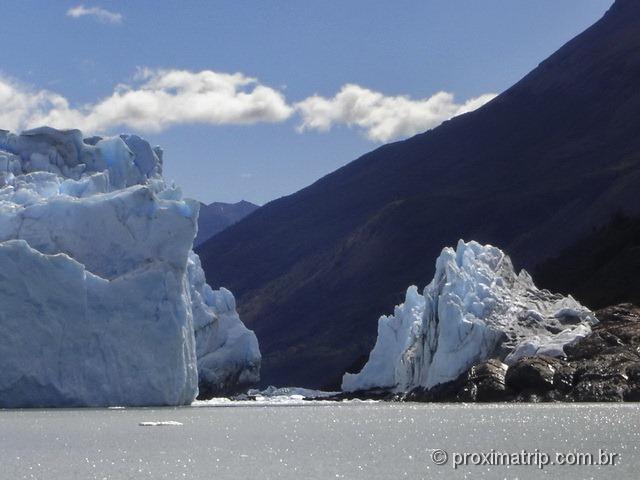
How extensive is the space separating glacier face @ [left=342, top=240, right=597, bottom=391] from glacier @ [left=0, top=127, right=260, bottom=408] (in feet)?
52.8

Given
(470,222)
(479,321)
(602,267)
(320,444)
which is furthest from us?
(470,222)

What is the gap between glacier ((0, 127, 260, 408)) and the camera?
4850 centimetres

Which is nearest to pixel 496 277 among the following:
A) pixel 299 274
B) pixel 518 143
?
pixel 299 274

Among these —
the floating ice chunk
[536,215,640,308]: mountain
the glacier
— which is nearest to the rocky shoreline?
the glacier

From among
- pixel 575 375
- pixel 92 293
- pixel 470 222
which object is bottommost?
pixel 575 375

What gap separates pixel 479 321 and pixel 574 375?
7740mm

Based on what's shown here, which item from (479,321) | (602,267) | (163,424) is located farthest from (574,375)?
(602,267)

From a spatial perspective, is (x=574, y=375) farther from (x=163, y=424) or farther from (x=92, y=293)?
(x=92, y=293)

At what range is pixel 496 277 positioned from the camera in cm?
6681

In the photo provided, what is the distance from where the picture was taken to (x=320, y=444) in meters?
36.0

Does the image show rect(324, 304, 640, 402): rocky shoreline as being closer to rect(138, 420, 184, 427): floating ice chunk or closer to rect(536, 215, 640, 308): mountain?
rect(138, 420, 184, 427): floating ice chunk

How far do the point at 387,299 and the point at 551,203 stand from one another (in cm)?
2827

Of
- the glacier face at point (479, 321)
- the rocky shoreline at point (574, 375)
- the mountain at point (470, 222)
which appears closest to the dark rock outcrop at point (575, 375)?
the rocky shoreline at point (574, 375)

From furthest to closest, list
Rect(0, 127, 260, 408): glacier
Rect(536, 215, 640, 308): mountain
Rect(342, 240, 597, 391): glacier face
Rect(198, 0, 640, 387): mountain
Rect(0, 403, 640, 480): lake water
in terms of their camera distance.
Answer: Rect(198, 0, 640, 387): mountain, Rect(536, 215, 640, 308): mountain, Rect(342, 240, 597, 391): glacier face, Rect(0, 127, 260, 408): glacier, Rect(0, 403, 640, 480): lake water
